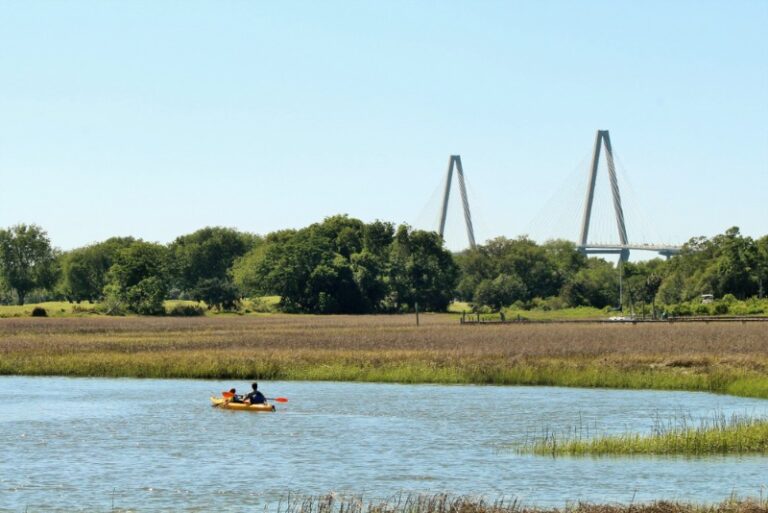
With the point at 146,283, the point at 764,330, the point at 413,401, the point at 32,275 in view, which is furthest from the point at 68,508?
the point at 32,275

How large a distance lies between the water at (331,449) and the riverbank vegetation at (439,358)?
6.09ft

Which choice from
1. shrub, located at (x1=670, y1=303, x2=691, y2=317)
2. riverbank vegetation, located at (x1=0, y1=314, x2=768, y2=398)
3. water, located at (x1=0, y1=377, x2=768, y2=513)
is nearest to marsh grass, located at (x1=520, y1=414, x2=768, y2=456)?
water, located at (x1=0, y1=377, x2=768, y2=513)

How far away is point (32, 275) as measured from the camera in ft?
656

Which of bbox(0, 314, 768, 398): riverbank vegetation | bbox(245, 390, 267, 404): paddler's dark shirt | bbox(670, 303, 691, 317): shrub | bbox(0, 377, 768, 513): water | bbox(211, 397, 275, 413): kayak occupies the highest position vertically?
bbox(670, 303, 691, 317): shrub

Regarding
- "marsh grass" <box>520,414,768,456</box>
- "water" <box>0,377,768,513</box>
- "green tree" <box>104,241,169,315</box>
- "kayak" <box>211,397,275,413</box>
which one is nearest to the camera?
"water" <box>0,377,768,513</box>

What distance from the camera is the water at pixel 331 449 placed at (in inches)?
1089

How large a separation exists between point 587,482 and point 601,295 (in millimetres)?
142036

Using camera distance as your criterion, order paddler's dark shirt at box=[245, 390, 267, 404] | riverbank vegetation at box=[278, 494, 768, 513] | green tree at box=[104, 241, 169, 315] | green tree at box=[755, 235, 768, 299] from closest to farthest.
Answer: riverbank vegetation at box=[278, 494, 768, 513]
paddler's dark shirt at box=[245, 390, 267, 404]
green tree at box=[755, 235, 768, 299]
green tree at box=[104, 241, 169, 315]

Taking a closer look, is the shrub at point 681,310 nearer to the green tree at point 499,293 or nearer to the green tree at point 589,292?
the green tree at point 589,292

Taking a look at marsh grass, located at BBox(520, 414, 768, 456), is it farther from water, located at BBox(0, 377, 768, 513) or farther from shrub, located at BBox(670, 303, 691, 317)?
shrub, located at BBox(670, 303, 691, 317)

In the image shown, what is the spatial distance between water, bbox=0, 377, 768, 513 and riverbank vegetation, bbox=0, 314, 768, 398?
1856 mm

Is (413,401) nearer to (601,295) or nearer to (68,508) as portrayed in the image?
(68,508)

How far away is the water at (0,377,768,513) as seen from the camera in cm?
2766

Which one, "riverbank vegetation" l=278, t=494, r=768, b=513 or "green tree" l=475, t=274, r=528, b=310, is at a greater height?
"green tree" l=475, t=274, r=528, b=310
